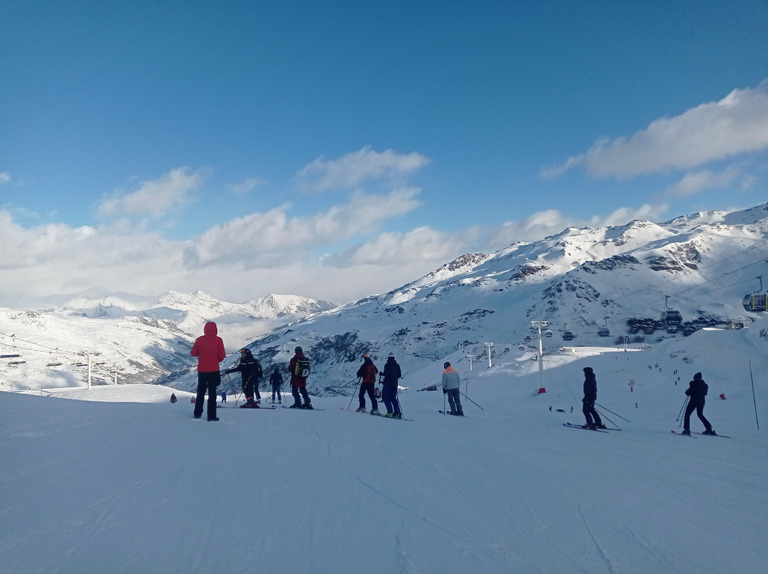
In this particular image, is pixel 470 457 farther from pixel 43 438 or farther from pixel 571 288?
pixel 571 288

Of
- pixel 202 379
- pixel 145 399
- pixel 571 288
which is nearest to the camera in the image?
pixel 202 379

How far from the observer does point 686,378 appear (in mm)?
39688

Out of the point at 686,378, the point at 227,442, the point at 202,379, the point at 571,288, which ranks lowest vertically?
the point at 686,378

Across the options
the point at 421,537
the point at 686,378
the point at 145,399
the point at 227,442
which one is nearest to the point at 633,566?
the point at 421,537

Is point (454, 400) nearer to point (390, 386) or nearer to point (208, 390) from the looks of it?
point (390, 386)

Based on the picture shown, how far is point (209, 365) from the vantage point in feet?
37.2

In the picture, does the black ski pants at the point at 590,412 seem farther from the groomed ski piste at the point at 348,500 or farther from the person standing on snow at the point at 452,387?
the groomed ski piste at the point at 348,500

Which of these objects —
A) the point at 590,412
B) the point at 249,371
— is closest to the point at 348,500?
the point at 249,371

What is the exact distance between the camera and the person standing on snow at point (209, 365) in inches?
440

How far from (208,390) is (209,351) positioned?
33.6 inches

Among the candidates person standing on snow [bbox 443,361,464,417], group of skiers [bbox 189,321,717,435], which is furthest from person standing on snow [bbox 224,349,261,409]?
person standing on snow [bbox 443,361,464,417]

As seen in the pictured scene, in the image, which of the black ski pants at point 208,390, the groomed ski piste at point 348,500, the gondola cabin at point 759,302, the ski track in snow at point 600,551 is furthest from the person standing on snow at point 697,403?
the gondola cabin at point 759,302

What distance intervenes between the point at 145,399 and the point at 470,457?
102ft

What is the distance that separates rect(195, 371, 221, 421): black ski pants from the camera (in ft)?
36.5
